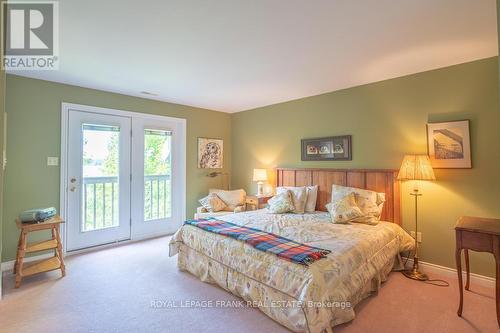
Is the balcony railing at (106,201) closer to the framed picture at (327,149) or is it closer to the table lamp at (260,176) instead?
the table lamp at (260,176)

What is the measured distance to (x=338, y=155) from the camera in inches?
148

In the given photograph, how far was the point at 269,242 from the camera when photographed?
7.54ft

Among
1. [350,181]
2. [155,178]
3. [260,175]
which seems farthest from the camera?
[260,175]

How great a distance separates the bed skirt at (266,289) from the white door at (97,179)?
5.10 feet

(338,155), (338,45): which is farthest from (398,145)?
(338,45)

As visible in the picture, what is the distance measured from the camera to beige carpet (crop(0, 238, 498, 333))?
2.01 metres

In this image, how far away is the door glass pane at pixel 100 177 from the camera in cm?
366

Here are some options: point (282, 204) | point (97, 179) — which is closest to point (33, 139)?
point (97, 179)

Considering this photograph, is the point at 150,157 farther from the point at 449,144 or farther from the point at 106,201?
the point at 449,144

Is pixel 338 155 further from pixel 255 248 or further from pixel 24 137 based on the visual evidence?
pixel 24 137

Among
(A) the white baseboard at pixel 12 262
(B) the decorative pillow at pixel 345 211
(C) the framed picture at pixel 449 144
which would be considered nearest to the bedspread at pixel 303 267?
(B) the decorative pillow at pixel 345 211

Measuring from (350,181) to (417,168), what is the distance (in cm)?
91

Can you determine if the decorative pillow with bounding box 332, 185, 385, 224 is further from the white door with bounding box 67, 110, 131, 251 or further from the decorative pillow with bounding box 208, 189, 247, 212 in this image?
the white door with bounding box 67, 110, 131, 251

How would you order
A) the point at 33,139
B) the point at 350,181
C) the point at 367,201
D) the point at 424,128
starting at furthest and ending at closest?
the point at 350,181
the point at 33,139
the point at 367,201
the point at 424,128
